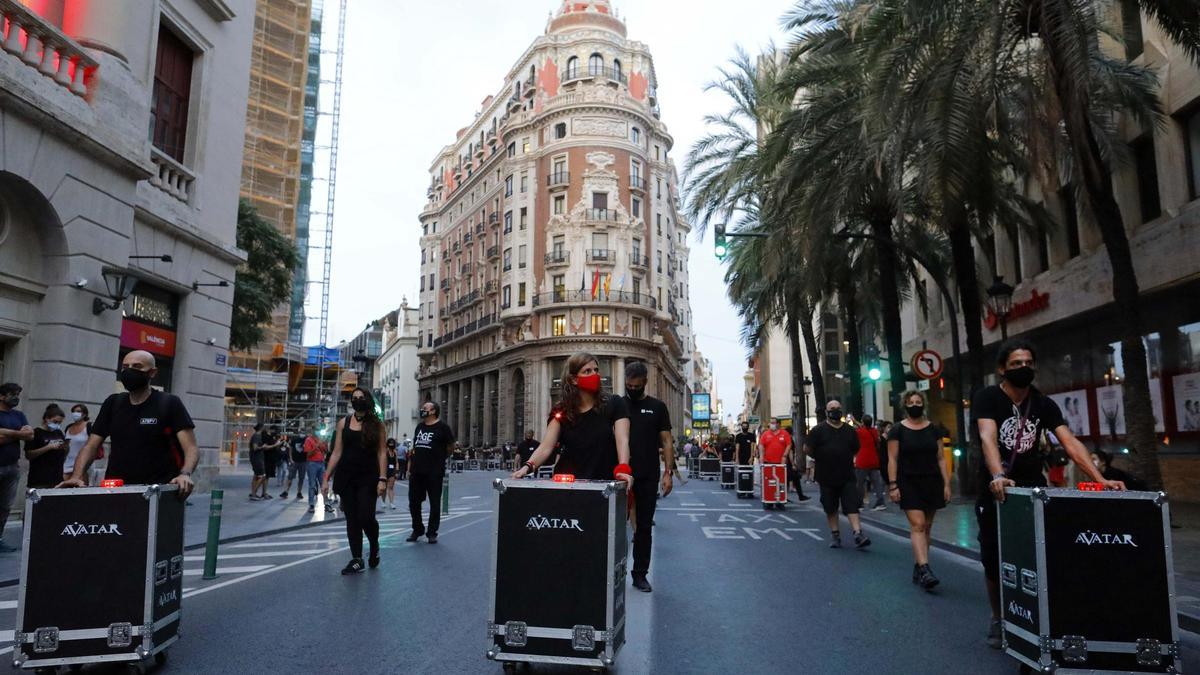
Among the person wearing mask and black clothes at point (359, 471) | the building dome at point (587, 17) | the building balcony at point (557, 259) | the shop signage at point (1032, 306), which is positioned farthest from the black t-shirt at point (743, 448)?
the building dome at point (587, 17)

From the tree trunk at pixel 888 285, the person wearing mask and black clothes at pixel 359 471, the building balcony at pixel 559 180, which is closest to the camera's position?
the person wearing mask and black clothes at pixel 359 471

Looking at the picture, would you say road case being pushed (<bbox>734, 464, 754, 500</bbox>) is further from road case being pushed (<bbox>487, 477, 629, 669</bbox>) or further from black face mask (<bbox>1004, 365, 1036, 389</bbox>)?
road case being pushed (<bbox>487, 477, 629, 669</bbox>)

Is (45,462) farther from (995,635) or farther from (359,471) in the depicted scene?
(995,635)

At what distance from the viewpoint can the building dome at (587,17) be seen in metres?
67.3

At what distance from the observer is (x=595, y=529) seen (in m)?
4.34

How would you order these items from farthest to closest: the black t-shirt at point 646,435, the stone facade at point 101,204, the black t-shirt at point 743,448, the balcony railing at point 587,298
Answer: the balcony railing at point 587,298 < the black t-shirt at point 743,448 < the stone facade at point 101,204 < the black t-shirt at point 646,435

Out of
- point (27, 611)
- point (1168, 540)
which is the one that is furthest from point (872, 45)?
point (27, 611)

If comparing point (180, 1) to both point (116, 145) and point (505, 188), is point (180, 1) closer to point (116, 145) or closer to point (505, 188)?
point (116, 145)

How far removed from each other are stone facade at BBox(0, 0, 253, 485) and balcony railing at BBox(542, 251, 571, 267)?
4431 cm

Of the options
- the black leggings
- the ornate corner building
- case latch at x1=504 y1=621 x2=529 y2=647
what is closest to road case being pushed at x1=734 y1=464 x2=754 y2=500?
the black leggings

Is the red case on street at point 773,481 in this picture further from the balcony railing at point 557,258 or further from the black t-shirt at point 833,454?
the balcony railing at point 557,258

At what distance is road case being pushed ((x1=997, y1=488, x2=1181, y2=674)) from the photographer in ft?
13.8

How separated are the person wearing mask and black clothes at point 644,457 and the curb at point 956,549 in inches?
144

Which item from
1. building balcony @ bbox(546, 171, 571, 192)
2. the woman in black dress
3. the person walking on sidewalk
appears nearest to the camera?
the woman in black dress
